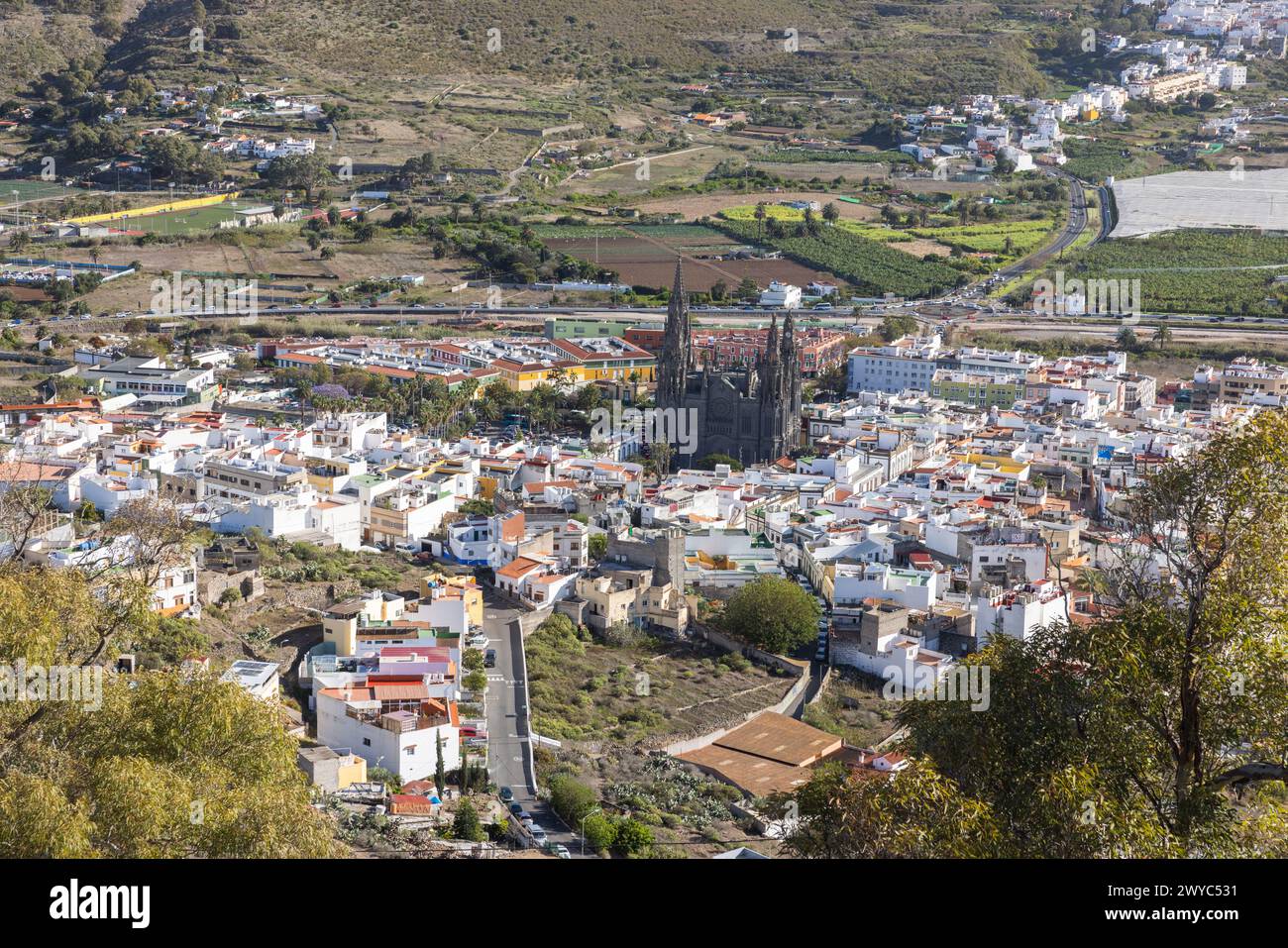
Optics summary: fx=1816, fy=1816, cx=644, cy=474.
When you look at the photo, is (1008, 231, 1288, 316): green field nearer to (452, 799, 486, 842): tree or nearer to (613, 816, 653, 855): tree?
(613, 816, 653, 855): tree

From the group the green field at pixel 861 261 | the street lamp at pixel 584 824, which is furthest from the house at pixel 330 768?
the green field at pixel 861 261

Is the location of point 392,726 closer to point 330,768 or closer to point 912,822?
point 330,768

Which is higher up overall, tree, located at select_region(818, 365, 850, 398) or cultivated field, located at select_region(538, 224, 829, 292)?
cultivated field, located at select_region(538, 224, 829, 292)

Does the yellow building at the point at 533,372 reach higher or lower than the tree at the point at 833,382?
higher

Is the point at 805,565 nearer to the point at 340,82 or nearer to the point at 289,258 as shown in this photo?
the point at 289,258

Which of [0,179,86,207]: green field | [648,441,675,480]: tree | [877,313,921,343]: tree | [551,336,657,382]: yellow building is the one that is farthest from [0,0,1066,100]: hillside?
[648,441,675,480]: tree

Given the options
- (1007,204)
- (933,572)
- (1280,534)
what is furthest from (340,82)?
(1280,534)

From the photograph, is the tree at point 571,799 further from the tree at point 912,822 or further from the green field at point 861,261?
the green field at point 861,261
